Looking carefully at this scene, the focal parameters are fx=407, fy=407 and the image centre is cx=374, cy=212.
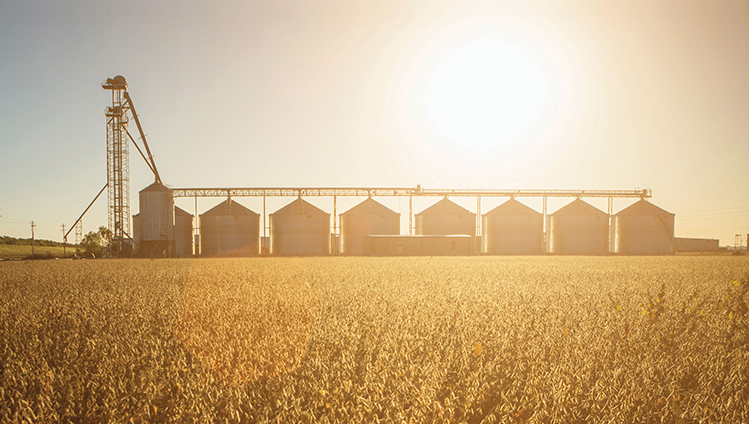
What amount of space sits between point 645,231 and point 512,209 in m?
17.5

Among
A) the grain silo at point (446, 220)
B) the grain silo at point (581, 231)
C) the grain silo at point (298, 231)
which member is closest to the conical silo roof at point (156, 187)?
the grain silo at point (298, 231)

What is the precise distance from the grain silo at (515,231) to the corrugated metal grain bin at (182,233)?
39.1 m

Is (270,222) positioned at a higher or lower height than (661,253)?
higher

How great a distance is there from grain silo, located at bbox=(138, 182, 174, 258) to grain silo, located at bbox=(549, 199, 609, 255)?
4931cm

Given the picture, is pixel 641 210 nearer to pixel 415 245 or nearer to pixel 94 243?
pixel 415 245

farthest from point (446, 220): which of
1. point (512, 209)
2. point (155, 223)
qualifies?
point (155, 223)

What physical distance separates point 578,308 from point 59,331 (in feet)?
32.7

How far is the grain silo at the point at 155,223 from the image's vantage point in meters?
46.2

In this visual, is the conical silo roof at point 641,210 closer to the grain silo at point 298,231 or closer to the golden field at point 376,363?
the grain silo at point 298,231

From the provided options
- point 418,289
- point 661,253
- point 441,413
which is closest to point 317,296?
point 418,289

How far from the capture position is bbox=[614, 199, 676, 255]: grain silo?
53.6 meters

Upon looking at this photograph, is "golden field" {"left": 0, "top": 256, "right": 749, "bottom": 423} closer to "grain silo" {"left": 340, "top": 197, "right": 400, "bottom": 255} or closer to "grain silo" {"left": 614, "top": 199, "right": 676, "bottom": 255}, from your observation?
"grain silo" {"left": 340, "top": 197, "right": 400, "bottom": 255}

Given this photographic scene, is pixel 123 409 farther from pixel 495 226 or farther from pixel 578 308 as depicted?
pixel 495 226

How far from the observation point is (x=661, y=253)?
53000 millimetres
